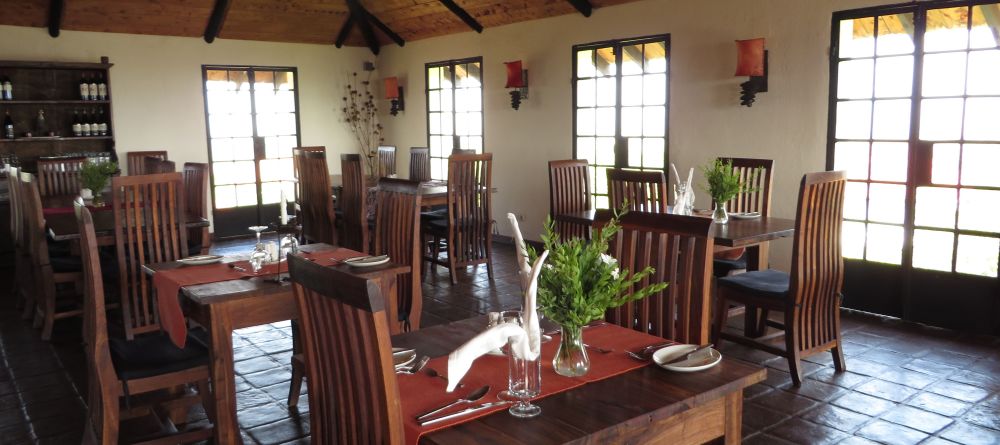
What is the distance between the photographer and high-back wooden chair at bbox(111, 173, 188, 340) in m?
3.97

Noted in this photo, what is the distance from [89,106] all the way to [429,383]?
7.57 metres

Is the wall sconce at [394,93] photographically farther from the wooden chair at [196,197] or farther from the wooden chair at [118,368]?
the wooden chair at [118,368]

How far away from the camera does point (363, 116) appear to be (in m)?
9.86

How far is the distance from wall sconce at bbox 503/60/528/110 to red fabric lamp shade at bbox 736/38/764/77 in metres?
2.57

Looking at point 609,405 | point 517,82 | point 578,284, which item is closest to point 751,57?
point 517,82

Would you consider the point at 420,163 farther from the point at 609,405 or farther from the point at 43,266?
the point at 609,405

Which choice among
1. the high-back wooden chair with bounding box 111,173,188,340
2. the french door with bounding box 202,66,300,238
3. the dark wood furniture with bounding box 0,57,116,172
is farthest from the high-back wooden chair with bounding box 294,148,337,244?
the dark wood furniture with bounding box 0,57,116,172

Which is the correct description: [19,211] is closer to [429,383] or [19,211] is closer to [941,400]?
[429,383]

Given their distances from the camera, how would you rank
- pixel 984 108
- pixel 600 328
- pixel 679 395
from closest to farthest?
pixel 679 395
pixel 600 328
pixel 984 108

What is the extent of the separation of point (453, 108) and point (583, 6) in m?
2.35

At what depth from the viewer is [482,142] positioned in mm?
8383

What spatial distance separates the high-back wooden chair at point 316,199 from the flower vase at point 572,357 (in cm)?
427

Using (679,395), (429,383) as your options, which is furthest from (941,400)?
(429,383)

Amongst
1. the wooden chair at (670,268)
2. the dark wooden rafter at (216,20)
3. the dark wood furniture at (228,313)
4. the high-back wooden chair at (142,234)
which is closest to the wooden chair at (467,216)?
the high-back wooden chair at (142,234)
